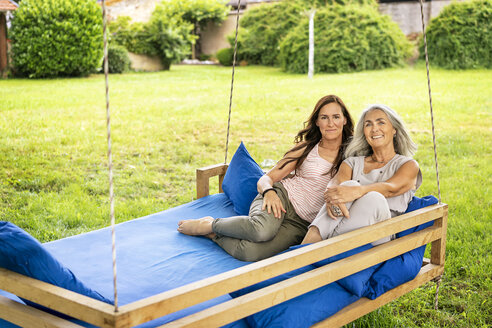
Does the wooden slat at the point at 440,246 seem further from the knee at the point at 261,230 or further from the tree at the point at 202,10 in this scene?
the tree at the point at 202,10

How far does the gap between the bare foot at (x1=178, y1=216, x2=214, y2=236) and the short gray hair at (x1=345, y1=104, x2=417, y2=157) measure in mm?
905

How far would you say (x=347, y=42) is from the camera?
15.0 m

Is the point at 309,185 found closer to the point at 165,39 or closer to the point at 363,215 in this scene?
the point at 363,215

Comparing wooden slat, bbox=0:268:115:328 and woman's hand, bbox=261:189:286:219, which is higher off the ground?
woman's hand, bbox=261:189:286:219

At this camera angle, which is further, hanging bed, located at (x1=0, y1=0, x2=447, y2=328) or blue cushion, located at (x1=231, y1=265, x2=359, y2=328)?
blue cushion, located at (x1=231, y1=265, x2=359, y2=328)

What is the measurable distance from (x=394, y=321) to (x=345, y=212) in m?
0.84

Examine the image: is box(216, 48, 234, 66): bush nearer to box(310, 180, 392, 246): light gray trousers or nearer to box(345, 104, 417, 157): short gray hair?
box(345, 104, 417, 157): short gray hair

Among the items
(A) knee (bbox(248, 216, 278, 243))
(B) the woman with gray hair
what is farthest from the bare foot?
(B) the woman with gray hair

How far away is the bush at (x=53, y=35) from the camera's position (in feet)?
43.3

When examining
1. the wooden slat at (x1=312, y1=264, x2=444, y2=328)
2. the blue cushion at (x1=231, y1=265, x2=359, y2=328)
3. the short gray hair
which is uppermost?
the short gray hair

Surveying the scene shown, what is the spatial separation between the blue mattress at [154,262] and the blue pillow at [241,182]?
0.38 feet

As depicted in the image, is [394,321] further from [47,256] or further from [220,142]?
[220,142]

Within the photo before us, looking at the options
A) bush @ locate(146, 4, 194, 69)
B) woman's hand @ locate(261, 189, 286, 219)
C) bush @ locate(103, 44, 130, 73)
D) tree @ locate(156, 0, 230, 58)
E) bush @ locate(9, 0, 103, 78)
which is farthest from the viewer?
tree @ locate(156, 0, 230, 58)

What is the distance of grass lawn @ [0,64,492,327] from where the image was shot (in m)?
3.98
